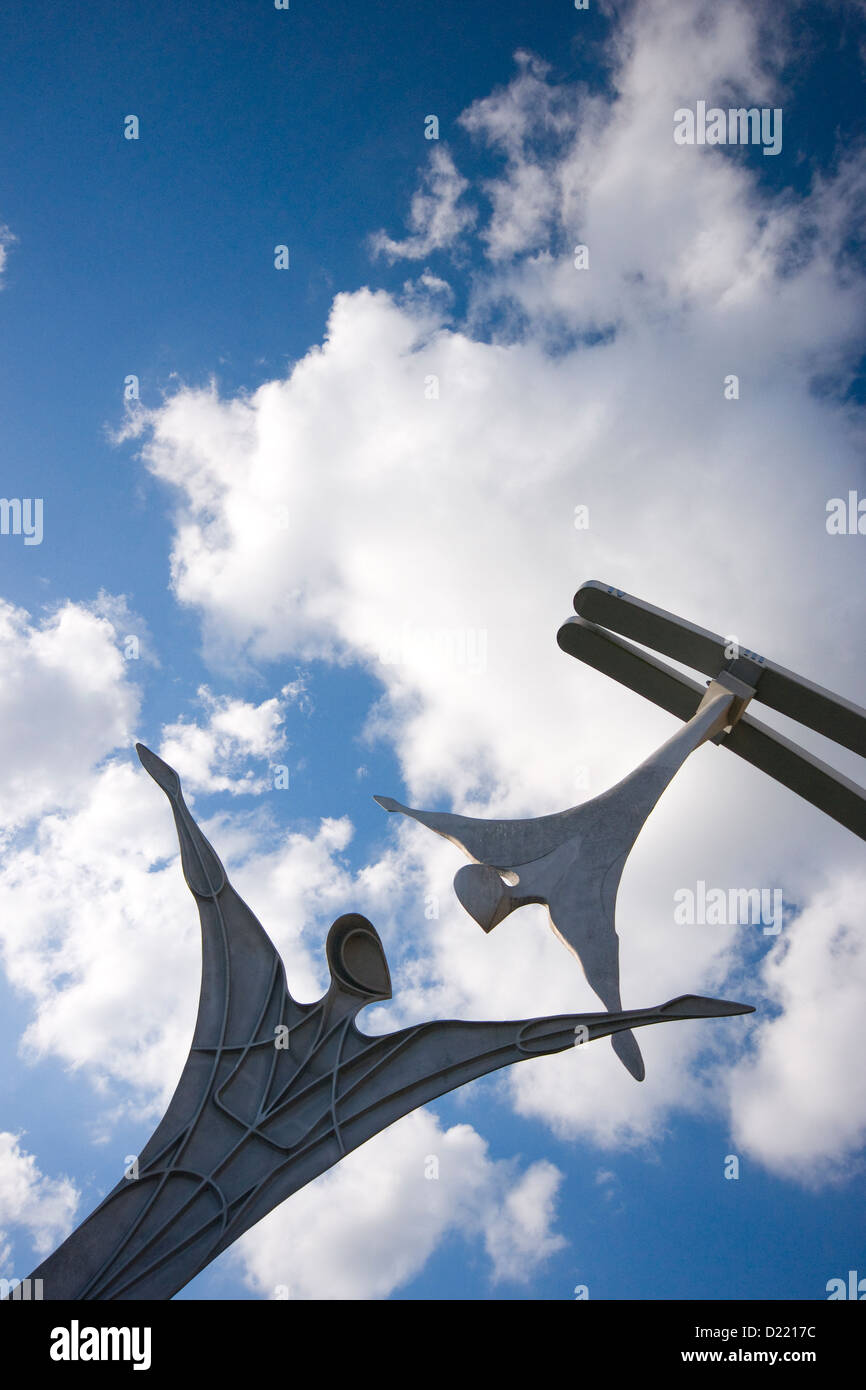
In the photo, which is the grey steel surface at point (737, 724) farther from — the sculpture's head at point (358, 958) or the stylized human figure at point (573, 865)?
the sculpture's head at point (358, 958)

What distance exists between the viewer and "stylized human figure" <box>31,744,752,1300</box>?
31.2ft

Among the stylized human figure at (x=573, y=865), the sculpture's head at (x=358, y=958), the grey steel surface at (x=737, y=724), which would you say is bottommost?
the sculpture's head at (x=358, y=958)

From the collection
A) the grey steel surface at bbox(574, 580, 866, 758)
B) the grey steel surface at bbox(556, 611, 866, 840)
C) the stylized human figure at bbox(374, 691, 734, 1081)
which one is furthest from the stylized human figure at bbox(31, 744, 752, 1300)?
the grey steel surface at bbox(556, 611, 866, 840)

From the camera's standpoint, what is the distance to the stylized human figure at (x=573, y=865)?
11.6m

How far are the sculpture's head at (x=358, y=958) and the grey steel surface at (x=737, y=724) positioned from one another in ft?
24.0

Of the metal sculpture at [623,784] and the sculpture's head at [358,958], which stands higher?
the metal sculpture at [623,784]

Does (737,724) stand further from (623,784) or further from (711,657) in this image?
(623,784)

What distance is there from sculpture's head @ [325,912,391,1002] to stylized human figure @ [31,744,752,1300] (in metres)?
0.01

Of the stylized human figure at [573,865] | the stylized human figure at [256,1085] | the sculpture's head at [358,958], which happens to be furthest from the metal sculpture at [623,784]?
the stylized human figure at [256,1085]

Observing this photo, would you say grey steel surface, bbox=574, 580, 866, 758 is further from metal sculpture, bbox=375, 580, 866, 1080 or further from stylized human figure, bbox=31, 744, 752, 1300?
stylized human figure, bbox=31, 744, 752, 1300

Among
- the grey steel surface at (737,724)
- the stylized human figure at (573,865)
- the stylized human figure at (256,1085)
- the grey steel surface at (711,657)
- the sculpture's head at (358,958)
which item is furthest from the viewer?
the grey steel surface at (737,724)

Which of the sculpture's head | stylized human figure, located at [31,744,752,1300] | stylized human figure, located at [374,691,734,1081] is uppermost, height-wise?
stylized human figure, located at [374,691,734,1081]
